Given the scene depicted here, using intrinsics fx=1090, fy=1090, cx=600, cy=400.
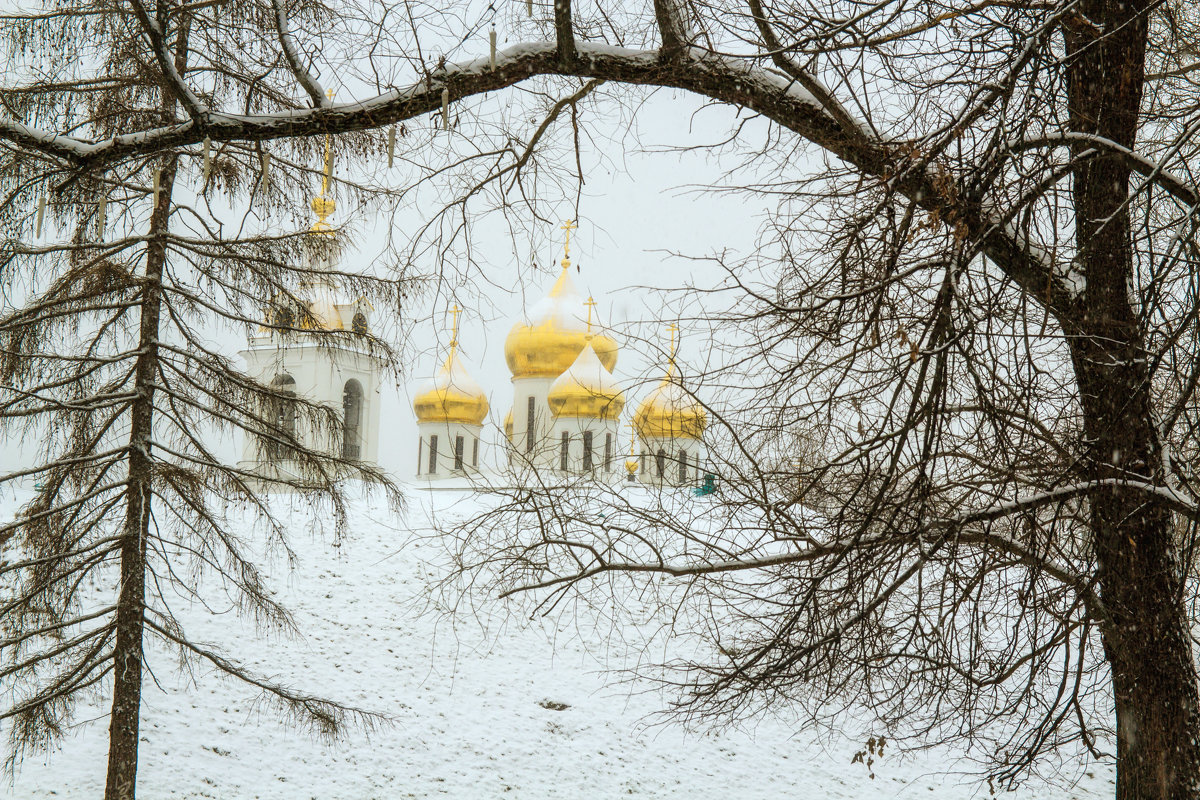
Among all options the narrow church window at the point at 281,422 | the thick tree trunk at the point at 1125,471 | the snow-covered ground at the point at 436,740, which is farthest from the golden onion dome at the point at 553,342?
the thick tree trunk at the point at 1125,471

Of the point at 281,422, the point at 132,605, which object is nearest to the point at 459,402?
the point at 281,422

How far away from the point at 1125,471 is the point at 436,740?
35.1 ft

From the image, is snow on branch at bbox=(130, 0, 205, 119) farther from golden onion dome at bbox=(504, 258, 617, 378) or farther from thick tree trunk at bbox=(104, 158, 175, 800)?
golden onion dome at bbox=(504, 258, 617, 378)

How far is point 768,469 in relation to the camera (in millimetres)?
6227

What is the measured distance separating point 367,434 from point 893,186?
70.5 feet

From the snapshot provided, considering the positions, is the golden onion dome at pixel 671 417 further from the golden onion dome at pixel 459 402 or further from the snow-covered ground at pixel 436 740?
the golden onion dome at pixel 459 402

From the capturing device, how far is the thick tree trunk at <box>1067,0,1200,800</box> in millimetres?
4867

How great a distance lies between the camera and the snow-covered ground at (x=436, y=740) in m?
12.2

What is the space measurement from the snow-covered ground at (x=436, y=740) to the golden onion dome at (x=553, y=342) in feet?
39.1

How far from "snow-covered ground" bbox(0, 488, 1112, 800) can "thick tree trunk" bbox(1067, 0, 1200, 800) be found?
19.6 ft

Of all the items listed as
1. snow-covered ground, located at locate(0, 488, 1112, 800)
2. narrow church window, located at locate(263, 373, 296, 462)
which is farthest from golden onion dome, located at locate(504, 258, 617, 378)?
narrow church window, located at locate(263, 373, 296, 462)

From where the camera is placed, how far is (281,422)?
957 cm

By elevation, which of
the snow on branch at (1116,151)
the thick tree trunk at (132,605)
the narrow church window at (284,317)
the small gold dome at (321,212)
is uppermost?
the small gold dome at (321,212)

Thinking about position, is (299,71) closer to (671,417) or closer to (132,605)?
(671,417)
